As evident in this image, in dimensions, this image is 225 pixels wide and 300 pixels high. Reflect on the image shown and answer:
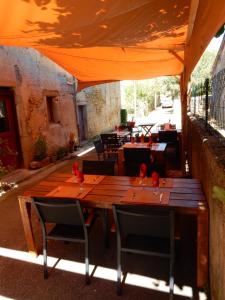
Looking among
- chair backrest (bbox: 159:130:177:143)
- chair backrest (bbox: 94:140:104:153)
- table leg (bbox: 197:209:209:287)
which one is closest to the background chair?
chair backrest (bbox: 159:130:177:143)

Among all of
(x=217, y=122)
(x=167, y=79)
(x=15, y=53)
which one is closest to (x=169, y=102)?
(x=167, y=79)

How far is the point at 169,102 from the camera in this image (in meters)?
32.7

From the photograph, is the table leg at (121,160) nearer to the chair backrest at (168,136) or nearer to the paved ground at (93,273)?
the chair backrest at (168,136)

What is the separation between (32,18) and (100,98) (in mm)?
10668

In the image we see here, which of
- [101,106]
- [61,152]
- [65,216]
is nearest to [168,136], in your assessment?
[61,152]

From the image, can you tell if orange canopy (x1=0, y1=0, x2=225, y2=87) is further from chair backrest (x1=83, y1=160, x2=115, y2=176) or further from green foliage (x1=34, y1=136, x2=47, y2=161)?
green foliage (x1=34, y1=136, x2=47, y2=161)

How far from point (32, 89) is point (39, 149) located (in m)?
1.69

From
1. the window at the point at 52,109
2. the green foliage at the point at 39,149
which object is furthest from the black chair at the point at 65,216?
the window at the point at 52,109

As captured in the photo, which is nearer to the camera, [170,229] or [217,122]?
[170,229]

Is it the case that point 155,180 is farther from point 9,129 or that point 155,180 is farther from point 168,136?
point 9,129

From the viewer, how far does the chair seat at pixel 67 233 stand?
2.46 metres

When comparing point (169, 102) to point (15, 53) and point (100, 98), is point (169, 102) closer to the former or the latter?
point (100, 98)

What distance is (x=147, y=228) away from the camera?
2053mm

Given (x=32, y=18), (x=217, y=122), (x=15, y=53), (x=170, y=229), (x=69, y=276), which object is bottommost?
(x=69, y=276)
